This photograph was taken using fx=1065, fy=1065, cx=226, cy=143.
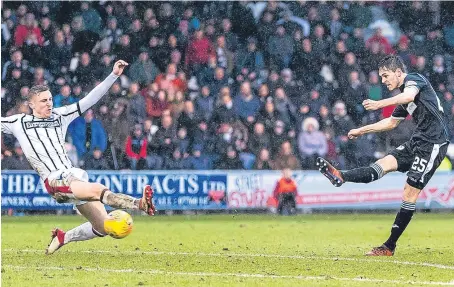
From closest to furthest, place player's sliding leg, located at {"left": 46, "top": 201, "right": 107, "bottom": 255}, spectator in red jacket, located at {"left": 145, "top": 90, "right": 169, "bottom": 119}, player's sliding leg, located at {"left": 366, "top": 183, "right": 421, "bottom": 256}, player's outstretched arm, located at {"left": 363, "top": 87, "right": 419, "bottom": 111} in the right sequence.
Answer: player's outstretched arm, located at {"left": 363, "top": 87, "right": 419, "bottom": 111} → player's sliding leg, located at {"left": 46, "top": 201, "right": 107, "bottom": 255} → player's sliding leg, located at {"left": 366, "top": 183, "right": 421, "bottom": 256} → spectator in red jacket, located at {"left": 145, "top": 90, "right": 169, "bottom": 119}

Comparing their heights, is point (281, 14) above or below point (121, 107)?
above

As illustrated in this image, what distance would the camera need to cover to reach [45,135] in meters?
10.8

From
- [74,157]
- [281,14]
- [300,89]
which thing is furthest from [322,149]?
[74,157]

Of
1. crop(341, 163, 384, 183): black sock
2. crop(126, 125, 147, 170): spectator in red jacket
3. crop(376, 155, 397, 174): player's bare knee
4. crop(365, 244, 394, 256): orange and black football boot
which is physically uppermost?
crop(376, 155, 397, 174): player's bare knee

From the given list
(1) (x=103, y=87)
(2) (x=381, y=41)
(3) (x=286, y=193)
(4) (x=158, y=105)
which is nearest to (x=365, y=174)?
(1) (x=103, y=87)

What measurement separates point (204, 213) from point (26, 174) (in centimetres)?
331

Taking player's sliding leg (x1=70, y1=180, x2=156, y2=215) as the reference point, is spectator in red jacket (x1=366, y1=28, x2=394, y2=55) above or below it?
above

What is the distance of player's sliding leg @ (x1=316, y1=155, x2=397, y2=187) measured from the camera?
36.4 feet

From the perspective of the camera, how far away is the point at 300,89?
68.9 feet

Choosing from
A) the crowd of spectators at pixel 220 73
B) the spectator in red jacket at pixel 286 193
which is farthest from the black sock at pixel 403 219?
the crowd of spectators at pixel 220 73

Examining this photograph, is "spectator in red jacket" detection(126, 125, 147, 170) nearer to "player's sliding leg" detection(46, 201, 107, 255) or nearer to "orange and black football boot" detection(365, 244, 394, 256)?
"player's sliding leg" detection(46, 201, 107, 255)

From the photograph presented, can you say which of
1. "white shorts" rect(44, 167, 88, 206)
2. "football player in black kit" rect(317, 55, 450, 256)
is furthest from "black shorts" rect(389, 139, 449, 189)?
"white shorts" rect(44, 167, 88, 206)

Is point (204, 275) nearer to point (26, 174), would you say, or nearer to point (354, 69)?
point (26, 174)

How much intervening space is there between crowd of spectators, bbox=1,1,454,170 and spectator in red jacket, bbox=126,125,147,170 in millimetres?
24
